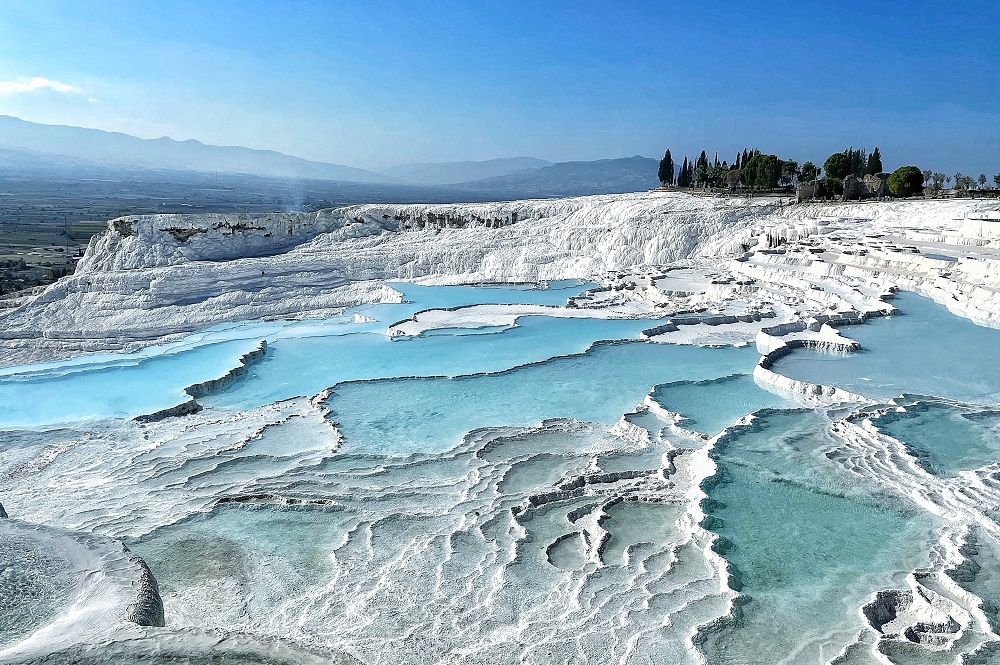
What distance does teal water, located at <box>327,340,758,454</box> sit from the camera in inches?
332

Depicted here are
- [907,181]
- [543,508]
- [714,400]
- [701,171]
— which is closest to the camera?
[543,508]

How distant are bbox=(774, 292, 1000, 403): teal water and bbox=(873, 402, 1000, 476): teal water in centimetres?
61

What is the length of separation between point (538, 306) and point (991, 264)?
8.78 meters

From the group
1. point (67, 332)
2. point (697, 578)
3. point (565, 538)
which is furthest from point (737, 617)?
point (67, 332)

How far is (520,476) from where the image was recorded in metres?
7.04

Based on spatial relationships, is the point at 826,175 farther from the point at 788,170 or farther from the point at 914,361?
the point at 914,361

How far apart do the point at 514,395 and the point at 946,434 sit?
491 cm

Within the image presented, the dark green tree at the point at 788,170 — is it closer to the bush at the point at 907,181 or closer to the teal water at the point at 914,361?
the bush at the point at 907,181

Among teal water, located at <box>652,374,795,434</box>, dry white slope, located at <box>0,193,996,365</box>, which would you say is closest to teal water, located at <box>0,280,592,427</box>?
dry white slope, located at <box>0,193,996,365</box>

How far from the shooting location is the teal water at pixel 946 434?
22.9 ft

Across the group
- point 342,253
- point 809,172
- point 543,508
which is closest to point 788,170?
point 809,172

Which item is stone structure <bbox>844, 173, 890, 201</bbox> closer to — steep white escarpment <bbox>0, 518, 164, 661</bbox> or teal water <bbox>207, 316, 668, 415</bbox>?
teal water <bbox>207, 316, 668, 415</bbox>

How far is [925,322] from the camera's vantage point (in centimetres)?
1261

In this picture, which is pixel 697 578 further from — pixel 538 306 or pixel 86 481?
pixel 538 306
